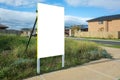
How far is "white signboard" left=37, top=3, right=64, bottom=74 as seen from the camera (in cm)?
652

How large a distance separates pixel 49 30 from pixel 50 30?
2.1 inches

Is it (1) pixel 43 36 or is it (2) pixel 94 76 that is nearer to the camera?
(2) pixel 94 76

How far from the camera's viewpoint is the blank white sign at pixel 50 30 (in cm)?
652

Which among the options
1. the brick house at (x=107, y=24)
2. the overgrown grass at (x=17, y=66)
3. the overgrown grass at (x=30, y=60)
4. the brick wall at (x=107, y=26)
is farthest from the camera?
the brick house at (x=107, y=24)

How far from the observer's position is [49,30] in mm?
6840

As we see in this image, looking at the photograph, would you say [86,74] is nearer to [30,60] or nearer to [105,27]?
[30,60]

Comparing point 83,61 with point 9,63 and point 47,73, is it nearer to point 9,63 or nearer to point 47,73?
point 47,73

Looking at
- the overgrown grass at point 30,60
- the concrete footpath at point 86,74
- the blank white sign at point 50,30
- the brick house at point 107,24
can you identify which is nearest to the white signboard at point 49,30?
the blank white sign at point 50,30

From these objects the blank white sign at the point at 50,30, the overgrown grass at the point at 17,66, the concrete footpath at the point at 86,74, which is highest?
the blank white sign at the point at 50,30

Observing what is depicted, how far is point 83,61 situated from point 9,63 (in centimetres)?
337

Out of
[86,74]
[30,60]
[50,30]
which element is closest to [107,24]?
[30,60]

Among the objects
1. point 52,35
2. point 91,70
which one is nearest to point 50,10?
point 52,35

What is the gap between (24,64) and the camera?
706 cm

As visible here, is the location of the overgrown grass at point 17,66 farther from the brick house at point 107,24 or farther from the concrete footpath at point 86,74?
the brick house at point 107,24
